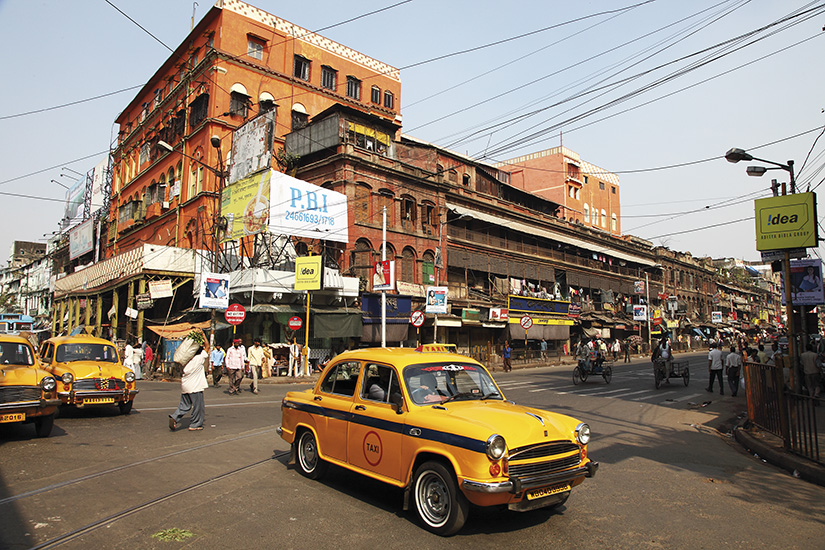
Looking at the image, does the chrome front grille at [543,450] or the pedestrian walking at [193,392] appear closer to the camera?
the chrome front grille at [543,450]

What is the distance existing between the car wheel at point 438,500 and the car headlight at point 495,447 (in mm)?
536

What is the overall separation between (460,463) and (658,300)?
7041cm

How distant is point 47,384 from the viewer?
30.2ft

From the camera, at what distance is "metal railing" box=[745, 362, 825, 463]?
7988 millimetres

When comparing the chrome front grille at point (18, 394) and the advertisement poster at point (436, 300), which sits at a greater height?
the advertisement poster at point (436, 300)

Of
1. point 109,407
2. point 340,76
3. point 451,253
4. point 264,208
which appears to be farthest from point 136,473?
point 340,76

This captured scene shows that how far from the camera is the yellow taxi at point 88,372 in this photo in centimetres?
1123

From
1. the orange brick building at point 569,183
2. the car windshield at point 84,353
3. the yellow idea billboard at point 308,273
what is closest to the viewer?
the car windshield at point 84,353

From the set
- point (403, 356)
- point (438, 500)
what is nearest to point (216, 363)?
point (403, 356)

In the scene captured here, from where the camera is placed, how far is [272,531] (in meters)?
5.06

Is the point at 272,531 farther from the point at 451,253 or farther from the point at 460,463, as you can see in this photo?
the point at 451,253

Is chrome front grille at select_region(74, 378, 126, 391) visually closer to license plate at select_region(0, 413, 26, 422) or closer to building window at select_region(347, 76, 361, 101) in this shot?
license plate at select_region(0, 413, 26, 422)

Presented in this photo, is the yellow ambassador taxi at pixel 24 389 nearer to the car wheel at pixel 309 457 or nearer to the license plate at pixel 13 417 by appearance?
the license plate at pixel 13 417

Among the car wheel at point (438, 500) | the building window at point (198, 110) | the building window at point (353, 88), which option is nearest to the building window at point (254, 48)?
the building window at point (198, 110)
